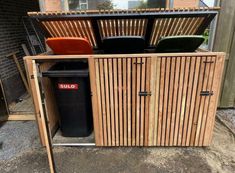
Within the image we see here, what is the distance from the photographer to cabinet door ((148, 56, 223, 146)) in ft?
6.70

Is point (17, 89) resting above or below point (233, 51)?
below

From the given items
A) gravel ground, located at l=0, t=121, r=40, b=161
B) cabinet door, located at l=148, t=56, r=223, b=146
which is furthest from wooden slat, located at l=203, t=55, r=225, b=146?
gravel ground, located at l=0, t=121, r=40, b=161

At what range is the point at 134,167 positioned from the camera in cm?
213

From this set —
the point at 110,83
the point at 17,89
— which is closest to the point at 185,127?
the point at 110,83

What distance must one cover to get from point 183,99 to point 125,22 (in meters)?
1.12

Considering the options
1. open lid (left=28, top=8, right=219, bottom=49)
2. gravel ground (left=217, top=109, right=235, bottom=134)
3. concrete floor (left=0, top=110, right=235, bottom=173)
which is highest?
open lid (left=28, top=8, right=219, bottom=49)

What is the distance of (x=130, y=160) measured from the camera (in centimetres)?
223

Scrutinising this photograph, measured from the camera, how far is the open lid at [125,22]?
1976mm

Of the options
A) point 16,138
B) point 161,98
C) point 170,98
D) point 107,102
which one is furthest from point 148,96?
point 16,138

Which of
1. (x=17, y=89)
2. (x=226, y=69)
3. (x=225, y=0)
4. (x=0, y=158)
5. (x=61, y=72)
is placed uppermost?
(x=225, y=0)

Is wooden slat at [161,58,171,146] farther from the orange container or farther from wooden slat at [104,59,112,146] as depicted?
the orange container

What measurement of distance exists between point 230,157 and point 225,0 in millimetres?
2093

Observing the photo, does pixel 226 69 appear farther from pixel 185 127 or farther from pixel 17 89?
pixel 17 89

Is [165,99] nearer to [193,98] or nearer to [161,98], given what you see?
[161,98]
